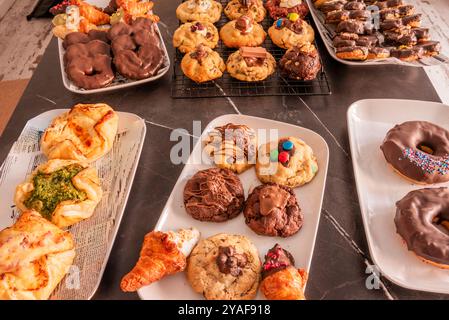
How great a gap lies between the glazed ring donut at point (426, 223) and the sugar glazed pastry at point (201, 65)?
1.29 m

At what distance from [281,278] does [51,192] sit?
1.11m

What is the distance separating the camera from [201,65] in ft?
7.59

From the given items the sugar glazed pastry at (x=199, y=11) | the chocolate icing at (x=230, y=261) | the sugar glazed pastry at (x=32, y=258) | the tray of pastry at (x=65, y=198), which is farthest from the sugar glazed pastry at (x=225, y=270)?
the sugar glazed pastry at (x=199, y=11)

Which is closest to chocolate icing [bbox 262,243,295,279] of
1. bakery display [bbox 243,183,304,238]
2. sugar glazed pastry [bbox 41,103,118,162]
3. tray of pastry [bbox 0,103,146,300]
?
bakery display [bbox 243,183,304,238]

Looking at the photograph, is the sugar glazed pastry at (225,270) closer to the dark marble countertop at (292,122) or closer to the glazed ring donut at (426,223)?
the dark marble countertop at (292,122)

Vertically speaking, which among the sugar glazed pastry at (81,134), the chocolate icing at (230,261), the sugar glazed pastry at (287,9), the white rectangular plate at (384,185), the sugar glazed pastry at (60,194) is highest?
the sugar glazed pastry at (287,9)

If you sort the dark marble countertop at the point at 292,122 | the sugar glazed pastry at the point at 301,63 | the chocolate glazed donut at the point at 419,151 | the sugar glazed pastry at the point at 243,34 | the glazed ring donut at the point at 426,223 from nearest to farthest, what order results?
1. the glazed ring donut at the point at 426,223
2. the dark marble countertop at the point at 292,122
3. the chocolate glazed donut at the point at 419,151
4. the sugar glazed pastry at the point at 301,63
5. the sugar glazed pastry at the point at 243,34

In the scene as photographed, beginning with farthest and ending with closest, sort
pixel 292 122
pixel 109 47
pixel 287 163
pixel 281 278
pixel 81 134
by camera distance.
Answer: pixel 109 47 → pixel 292 122 → pixel 81 134 → pixel 287 163 → pixel 281 278

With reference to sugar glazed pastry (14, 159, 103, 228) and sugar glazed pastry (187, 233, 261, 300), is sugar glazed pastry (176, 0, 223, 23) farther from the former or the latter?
sugar glazed pastry (187, 233, 261, 300)

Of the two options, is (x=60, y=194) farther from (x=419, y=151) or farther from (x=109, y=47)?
(x=419, y=151)

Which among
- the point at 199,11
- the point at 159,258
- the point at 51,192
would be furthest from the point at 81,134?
the point at 199,11

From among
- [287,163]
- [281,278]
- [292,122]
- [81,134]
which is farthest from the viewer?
[292,122]

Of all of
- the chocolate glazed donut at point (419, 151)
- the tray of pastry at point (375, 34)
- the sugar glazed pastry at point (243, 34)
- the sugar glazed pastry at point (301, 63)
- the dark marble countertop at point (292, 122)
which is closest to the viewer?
the dark marble countertop at point (292, 122)

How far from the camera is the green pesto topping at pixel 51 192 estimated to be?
5.71ft
